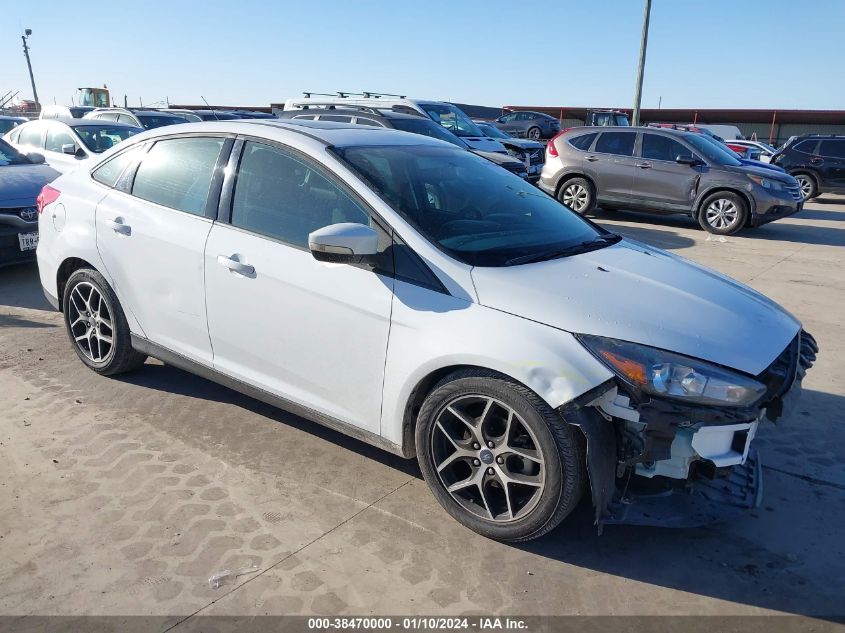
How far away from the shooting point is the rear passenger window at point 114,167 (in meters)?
4.33

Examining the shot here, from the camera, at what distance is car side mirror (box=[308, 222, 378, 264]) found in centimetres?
295

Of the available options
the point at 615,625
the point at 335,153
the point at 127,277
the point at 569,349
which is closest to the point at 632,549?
the point at 615,625

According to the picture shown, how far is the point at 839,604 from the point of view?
2.64 m

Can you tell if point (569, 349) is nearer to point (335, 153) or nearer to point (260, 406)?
point (335, 153)

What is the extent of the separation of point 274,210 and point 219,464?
1.32 metres

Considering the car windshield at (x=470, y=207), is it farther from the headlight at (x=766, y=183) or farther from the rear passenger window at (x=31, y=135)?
the rear passenger window at (x=31, y=135)

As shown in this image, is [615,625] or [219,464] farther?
[219,464]

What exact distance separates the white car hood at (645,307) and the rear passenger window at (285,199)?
83cm

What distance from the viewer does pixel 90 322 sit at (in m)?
4.51

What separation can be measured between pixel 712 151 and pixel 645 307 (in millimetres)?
9944

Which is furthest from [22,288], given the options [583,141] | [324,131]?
[583,141]

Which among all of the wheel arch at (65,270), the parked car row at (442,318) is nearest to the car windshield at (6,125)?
the wheel arch at (65,270)

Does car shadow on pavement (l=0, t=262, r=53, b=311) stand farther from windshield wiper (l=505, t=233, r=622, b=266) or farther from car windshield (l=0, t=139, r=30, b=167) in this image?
windshield wiper (l=505, t=233, r=622, b=266)

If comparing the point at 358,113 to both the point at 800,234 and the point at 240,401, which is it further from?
the point at 240,401
